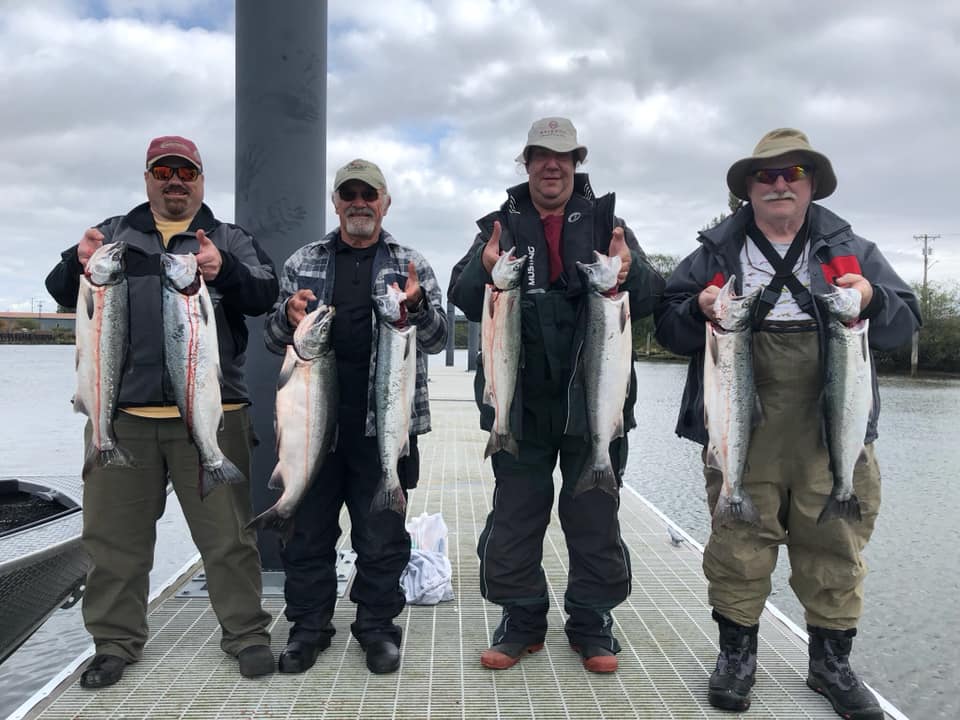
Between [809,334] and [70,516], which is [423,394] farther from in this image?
[70,516]

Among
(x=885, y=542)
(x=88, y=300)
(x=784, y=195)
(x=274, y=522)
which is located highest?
(x=784, y=195)

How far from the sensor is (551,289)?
378 cm

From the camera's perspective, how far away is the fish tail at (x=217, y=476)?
134 inches

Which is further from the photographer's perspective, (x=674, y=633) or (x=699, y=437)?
(x=674, y=633)

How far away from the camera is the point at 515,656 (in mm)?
3750

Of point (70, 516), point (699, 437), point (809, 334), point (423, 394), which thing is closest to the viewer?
point (809, 334)

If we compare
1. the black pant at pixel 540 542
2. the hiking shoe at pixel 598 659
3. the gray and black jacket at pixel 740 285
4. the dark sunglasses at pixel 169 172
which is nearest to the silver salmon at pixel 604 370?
the black pant at pixel 540 542

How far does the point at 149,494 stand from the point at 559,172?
275 centimetres

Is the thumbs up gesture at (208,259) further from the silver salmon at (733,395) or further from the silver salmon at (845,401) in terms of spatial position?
the silver salmon at (845,401)

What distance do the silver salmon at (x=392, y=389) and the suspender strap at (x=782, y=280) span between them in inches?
67.5

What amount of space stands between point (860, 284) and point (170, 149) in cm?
347

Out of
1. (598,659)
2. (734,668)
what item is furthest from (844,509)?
(598,659)

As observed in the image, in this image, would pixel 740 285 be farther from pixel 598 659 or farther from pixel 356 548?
pixel 356 548

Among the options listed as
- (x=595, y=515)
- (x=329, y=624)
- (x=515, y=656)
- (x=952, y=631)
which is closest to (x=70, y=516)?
(x=329, y=624)
